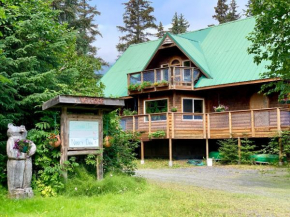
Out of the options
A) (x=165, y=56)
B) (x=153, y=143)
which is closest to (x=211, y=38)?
(x=165, y=56)

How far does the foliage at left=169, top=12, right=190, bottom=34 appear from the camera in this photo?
50.1 m

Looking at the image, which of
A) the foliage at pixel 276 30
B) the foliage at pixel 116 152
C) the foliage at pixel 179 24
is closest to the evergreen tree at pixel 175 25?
the foliage at pixel 179 24

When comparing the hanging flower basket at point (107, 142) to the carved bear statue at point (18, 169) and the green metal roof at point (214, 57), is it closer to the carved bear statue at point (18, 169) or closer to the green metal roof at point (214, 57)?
the carved bear statue at point (18, 169)

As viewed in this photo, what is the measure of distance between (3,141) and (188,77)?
1439cm

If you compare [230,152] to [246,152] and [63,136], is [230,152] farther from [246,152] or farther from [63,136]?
Result: [63,136]

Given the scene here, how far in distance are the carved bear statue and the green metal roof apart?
1443 cm

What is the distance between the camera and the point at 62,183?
883 centimetres

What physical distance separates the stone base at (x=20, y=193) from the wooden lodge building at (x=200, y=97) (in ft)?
35.6

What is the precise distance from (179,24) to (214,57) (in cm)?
2815

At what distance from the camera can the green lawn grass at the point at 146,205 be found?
694 cm

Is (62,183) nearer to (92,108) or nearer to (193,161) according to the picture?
(92,108)

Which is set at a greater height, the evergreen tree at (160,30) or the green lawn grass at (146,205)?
the evergreen tree at (160,30)

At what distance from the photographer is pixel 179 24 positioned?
2005 inches

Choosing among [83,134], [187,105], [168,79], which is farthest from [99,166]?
Result: [187,105]
